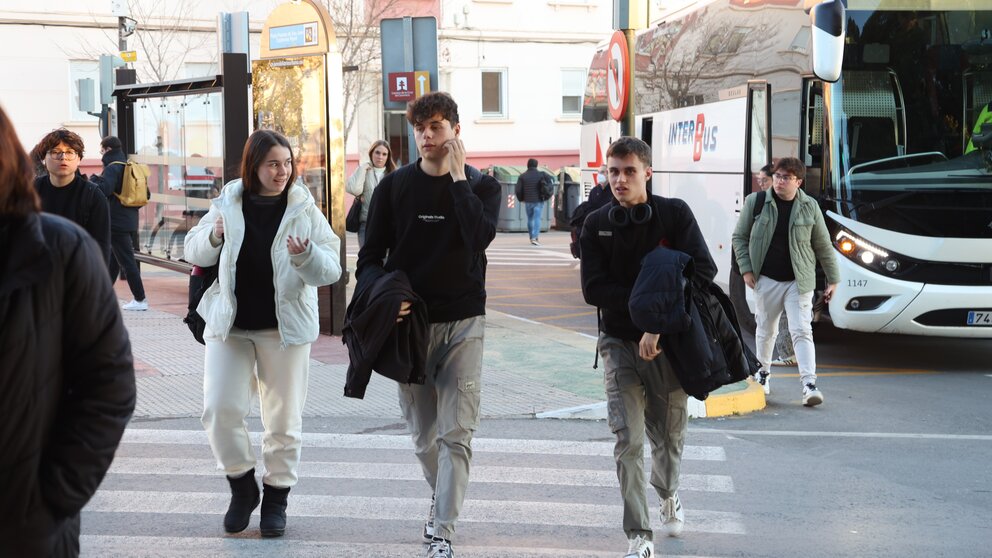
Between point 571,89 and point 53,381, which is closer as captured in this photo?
point 53,381

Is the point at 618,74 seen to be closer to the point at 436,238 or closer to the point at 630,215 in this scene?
the point at 630,215

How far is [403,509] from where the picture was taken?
613cm

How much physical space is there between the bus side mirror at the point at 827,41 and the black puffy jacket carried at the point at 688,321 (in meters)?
5.53

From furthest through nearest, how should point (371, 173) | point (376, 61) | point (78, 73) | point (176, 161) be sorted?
point (376, 61) → point (78, 73) → point (176, 161) → point (371, 173)

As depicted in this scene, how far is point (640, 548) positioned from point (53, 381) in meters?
3.09

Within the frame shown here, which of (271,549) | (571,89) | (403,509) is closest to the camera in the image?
(271,549)

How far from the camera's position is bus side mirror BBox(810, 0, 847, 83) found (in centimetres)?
1025

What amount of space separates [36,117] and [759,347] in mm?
25928

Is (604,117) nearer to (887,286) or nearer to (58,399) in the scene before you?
(887,286)

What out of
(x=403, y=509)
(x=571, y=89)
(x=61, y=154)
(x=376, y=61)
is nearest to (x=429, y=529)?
(x=403, y=509)

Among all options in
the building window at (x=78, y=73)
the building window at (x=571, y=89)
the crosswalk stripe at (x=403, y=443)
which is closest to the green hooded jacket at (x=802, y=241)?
the crosswalk stripe at (x=403, y=443)

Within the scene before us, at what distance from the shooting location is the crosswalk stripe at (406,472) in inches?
268

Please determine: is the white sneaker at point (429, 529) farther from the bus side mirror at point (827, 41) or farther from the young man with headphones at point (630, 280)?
the bus side mirror at point (827, 41)

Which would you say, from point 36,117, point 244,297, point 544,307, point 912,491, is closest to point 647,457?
point 912,491
